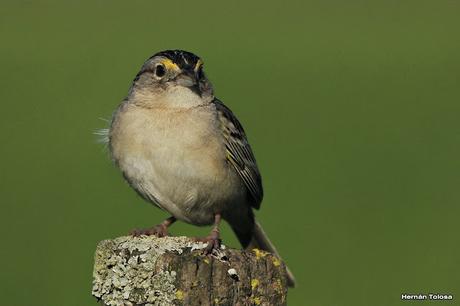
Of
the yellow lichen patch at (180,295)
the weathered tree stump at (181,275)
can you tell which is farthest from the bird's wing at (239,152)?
the yellow lichen patch at (180,295)

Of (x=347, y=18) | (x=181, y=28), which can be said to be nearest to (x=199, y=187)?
(x=181, y=28)

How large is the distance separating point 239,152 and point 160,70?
2.90 feet

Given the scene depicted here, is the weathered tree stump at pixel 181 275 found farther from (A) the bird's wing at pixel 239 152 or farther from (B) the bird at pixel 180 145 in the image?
(A) the bird's wing at pixel 239 152

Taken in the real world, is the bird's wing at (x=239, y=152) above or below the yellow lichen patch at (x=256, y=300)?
above

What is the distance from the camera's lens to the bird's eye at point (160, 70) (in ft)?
24.8

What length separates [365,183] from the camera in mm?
13328

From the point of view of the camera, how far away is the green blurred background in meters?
11.1

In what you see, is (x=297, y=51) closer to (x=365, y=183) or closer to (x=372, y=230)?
(x=365, y=183)

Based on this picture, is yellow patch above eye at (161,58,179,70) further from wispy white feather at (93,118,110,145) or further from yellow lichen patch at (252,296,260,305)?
yellow lichen patch at (252,296,260,305)

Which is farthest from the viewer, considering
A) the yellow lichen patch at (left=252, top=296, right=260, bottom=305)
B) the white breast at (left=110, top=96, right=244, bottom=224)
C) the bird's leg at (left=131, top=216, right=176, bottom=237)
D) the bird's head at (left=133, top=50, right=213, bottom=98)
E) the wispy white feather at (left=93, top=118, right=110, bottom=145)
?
the wispy white feather at (left=93, top=118, right=110, bottom=145)

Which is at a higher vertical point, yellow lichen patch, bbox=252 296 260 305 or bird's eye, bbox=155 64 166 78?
bird's eye, bbox=155 64 166 78

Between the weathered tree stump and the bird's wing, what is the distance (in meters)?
2.35

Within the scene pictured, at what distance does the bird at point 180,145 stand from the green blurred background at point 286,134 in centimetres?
55

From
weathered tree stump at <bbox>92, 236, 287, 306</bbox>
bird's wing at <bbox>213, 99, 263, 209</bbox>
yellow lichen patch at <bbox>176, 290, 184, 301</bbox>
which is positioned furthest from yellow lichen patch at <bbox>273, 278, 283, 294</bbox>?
bird's wing at <bbox>213, 99, 263, 209</bbox>
